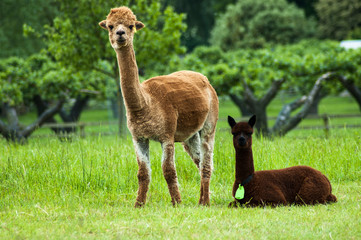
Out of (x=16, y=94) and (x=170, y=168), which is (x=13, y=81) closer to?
(x=16, y=94)

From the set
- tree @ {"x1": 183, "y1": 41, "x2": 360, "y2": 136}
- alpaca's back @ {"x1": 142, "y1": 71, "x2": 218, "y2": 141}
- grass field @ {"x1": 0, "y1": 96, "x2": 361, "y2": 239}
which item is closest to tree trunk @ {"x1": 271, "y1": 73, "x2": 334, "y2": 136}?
tree @ {"x1": 183, "y1": 41, "x2": 360, "y2": 136}

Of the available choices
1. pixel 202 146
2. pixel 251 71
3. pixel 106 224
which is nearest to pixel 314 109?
pixel 251 71

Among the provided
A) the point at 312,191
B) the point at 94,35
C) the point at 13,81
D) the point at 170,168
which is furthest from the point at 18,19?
the point at 312,191

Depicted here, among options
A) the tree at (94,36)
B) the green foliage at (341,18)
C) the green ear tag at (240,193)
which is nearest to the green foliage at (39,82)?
Answer: the tree at (94,36)

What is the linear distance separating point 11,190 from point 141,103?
275 cm

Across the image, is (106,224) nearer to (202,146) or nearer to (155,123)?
(155,123)

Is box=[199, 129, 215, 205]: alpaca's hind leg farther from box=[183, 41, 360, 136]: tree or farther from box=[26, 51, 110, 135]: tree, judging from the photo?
box=[26, 51, 110, 135]: tree

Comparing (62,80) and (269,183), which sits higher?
(62,80)

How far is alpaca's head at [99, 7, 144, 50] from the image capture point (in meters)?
5.09

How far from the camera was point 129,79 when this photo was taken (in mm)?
5215

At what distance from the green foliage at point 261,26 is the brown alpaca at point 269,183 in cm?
3121

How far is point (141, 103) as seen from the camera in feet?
17.4

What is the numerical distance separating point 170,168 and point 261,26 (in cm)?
3308

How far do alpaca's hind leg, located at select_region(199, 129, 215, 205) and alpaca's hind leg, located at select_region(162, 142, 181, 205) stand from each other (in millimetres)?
390
